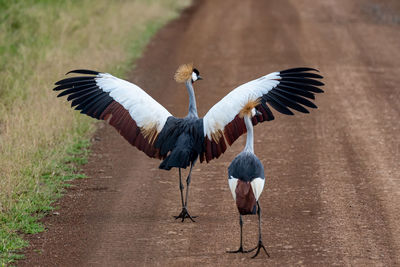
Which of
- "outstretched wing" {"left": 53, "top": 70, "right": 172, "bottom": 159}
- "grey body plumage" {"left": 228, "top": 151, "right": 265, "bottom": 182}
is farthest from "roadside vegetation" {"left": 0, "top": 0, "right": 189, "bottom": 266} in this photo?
"grey body plumage" {"left": 228, "top": 151, "right": 265, "bottom": 182}

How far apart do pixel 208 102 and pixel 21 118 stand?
10.3 ft

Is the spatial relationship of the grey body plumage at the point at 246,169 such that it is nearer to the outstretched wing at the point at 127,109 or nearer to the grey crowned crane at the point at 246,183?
the grey crowned crane at the point at 246,183

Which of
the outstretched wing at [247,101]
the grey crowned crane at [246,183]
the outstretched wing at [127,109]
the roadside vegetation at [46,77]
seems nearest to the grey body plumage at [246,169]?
the grey crowned crane at [246,183]

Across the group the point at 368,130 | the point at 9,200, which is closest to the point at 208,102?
the point at 368,130

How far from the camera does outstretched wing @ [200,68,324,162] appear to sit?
6543mm

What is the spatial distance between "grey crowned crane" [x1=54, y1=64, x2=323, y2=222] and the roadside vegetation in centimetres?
108

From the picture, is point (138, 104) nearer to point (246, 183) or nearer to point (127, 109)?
point (127, 109)

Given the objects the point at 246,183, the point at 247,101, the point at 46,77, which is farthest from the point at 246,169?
the point at 46,77

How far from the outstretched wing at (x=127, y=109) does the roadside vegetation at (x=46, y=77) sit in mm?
1008

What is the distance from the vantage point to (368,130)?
9453 millimetres

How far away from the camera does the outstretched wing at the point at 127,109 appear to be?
22.6ft

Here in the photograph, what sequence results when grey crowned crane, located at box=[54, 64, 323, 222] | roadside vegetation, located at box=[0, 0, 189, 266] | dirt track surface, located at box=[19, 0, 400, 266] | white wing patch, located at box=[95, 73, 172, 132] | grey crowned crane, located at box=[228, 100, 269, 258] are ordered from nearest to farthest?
grey crowned crane, located at box=[228, 100, 269, 258] → dirt track surface, located at box=[19, 0, 400, 266] → grey crowned crane, located at box=[54, 64, 323, 222] → white wing patch, located at box=[95, 73, 172, 132] → roadside vegetation, located at box=[0, 0, 189, 266]

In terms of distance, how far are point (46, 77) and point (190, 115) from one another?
4873 millimetres

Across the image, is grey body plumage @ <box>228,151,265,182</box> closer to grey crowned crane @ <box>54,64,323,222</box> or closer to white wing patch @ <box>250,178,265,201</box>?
white wing patch @ <box>250,178,265,201</box>
